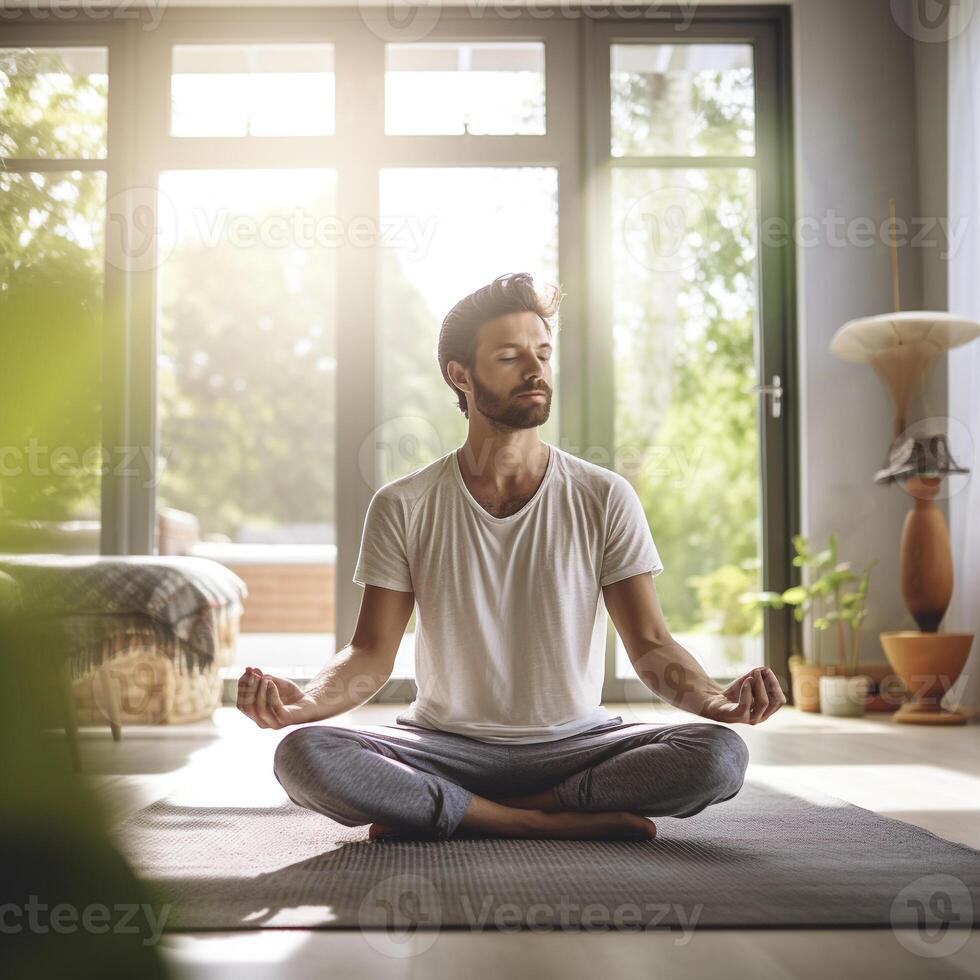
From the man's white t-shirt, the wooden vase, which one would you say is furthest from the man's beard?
the wooden vase

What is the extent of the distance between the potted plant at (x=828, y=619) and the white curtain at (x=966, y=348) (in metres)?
0.32

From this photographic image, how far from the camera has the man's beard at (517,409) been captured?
6.18 ft

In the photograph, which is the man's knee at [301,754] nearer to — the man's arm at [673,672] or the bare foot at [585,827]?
the bare foot at [585,827]

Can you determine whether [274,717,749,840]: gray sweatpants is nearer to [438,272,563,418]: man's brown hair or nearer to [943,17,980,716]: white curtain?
[438,272,563,418]: man's brown hair

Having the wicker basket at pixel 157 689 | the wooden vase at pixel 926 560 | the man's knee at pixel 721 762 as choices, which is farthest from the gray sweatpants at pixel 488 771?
the wooden vase at pixel 926 560

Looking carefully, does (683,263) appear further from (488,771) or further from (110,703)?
(488,771)

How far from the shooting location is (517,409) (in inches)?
74.3

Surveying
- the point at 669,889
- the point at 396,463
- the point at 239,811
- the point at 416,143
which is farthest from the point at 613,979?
the point at 416,143

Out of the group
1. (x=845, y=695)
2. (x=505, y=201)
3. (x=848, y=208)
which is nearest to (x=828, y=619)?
(x=845, y=695)

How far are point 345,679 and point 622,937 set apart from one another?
25.8 inches

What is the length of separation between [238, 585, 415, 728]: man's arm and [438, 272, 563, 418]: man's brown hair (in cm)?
42

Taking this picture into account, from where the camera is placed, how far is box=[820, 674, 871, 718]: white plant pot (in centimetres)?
388

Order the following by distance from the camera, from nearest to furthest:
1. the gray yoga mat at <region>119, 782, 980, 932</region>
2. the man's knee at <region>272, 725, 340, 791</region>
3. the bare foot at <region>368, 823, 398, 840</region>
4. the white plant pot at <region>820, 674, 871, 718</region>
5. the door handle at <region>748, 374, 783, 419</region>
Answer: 1. the gray yoga mat at <region>119, 782, 980, 932</region>
2. the man's knee at <region>272, 725, 340, 791</region>
3. the bare foot at <region>368, 823, 398, 840</region>
4. the white plant pot at <region>820, 674, 871, 718</region>
5. the door handle at <region>748, 374, 783, 419</region>

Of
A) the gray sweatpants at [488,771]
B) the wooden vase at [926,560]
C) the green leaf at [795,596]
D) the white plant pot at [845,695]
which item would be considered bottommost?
the white plant pot at [845,695]
